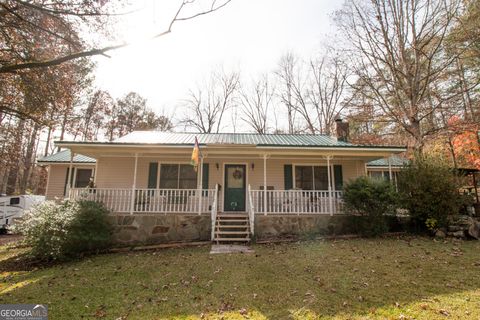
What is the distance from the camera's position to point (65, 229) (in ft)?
23.1

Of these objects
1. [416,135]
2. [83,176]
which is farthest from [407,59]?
[83,176]

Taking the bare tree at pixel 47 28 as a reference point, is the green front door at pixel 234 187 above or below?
below

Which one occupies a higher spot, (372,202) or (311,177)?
(311,177)

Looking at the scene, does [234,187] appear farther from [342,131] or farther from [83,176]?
[83,176]

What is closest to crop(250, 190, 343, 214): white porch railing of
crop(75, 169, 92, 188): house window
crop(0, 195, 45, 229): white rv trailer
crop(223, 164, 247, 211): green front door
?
crop(223, 164, 247, 211): green front door

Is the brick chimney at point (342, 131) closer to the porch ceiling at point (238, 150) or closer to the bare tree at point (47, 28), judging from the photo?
the porch ceiling at point (238, 150)

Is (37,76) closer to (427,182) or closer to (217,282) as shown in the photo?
(217,282)

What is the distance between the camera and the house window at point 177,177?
35.1 feet

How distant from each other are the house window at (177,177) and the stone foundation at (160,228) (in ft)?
6.66

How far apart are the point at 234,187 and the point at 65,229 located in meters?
6.12

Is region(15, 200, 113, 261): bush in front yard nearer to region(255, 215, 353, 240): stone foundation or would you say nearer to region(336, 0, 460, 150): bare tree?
region(255, 215, 353, 240): stone foundation

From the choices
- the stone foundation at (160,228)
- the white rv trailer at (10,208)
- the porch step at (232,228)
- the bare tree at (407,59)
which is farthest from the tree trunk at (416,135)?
the white rv trailer at (10,208)

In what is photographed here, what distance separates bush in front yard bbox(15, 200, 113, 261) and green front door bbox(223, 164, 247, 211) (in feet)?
15.3

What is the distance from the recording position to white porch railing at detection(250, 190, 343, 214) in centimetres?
913
